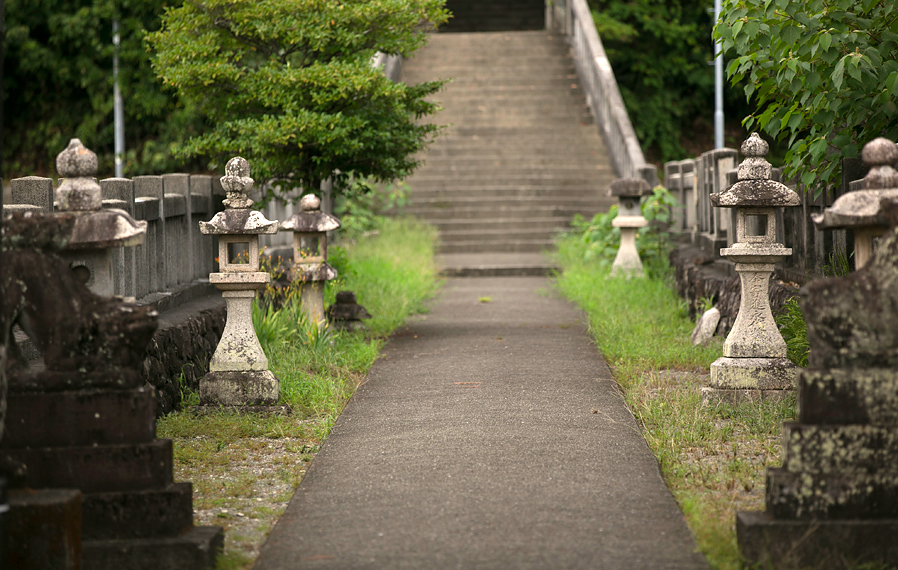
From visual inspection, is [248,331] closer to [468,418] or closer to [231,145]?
[468,418]

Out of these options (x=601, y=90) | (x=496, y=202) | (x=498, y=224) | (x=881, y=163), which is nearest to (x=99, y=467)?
(x=881, y=163)

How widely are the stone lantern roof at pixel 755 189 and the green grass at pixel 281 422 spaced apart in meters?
2.80

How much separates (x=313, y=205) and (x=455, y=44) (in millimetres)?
13998

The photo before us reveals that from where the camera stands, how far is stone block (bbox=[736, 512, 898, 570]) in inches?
138

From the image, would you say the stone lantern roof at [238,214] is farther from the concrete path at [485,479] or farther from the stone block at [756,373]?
the stone block at [756,373]

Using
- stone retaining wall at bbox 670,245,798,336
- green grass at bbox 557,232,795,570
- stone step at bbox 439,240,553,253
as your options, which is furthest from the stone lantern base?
stone step at bbox 439,240,553,253

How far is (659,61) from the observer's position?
23.7 m

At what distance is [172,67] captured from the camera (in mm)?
8227

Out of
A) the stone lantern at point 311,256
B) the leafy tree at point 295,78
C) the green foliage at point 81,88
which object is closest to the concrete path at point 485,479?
the stone lantern at point 311,256

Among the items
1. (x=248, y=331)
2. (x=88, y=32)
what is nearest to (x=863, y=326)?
(x=248, y=331)

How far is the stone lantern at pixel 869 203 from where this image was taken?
143 inches

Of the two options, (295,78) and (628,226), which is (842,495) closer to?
(295,78)

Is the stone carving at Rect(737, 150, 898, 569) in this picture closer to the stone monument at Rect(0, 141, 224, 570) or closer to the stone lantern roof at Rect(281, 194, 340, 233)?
the stone monument at Rect(0, 141, 224, 570)

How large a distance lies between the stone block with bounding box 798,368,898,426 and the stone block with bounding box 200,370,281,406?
11.9 feet
